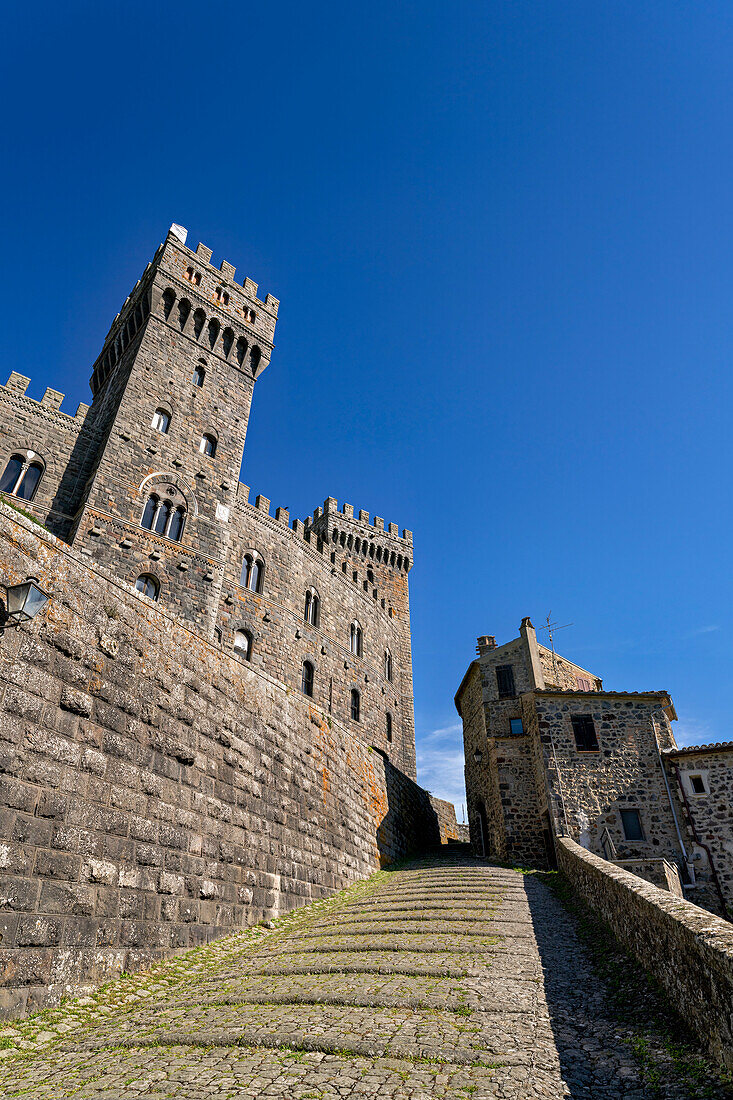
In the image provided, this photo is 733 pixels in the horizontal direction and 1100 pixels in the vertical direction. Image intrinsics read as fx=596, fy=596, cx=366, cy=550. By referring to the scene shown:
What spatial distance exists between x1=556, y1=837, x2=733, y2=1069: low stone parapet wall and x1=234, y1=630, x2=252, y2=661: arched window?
15.5 metres

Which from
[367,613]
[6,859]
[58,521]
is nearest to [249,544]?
[58,521]

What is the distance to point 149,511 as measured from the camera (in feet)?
57.0

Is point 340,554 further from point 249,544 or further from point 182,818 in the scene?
point 182,818

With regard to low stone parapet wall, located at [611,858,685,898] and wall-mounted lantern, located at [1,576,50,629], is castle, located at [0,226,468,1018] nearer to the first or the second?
wall-mounted lantern, located at [1,576,50,629]

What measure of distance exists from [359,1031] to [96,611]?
5.23 meters

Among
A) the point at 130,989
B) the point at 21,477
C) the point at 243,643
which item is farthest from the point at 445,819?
the point at 130,989

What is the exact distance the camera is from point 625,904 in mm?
6953

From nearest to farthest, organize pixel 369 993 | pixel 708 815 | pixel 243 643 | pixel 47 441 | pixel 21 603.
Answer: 1. pixel 369 993
2. pixel 21 603
3. pixel 708 815
4. pixel 47 441
5. pixel 243 643

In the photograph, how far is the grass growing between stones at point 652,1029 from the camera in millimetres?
3516

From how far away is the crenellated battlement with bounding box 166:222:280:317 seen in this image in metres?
22.3

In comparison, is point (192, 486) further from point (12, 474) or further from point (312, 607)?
point (312, 607)

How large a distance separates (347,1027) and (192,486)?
16063 mm

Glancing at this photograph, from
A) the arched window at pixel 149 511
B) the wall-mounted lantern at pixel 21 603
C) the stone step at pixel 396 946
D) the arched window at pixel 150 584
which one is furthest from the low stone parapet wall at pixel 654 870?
the arched window at pixel 149 511

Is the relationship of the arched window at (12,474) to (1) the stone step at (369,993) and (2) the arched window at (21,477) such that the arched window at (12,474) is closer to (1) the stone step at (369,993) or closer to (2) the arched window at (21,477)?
(2) the arched window at (21,477)
